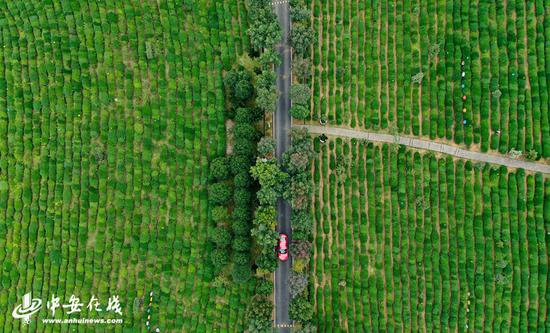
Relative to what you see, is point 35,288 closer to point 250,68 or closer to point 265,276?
point 265,276

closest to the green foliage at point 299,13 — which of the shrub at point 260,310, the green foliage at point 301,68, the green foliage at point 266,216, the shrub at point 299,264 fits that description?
the green foliage at point 301,68

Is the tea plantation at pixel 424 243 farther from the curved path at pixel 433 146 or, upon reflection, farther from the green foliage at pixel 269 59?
the green foliage at pixel 269 59

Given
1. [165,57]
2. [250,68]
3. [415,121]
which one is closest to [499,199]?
[415,121]

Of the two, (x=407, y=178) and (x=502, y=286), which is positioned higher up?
(x=407, y=178)

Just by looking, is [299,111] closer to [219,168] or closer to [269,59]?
[269,59]

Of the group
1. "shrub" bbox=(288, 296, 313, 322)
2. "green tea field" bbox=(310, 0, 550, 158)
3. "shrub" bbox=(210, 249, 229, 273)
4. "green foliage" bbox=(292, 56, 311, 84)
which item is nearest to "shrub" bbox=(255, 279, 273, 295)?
"shrub" bbox=(288, 296, 313, 322)

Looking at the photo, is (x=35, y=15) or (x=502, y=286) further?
(x=35, y=15)

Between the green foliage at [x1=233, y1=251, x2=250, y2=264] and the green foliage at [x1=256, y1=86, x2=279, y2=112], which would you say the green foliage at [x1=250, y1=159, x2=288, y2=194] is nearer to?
the green foliage at [x1=256, y1=86, x2=279, y2=112]
